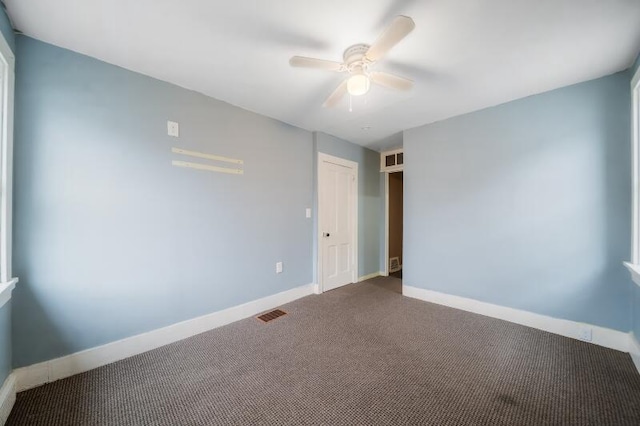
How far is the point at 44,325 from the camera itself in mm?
Result: 1740

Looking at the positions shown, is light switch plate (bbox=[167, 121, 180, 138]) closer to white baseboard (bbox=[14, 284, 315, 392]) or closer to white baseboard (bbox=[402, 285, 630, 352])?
white baseboard (bbox=[14, 284, 315, 392])

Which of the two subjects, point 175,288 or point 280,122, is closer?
point 175,288

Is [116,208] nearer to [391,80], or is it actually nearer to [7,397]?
[7,397]

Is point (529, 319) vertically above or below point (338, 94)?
below

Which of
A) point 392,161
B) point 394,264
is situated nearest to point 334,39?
point 392,161

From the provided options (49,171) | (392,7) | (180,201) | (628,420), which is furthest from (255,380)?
(392,7)

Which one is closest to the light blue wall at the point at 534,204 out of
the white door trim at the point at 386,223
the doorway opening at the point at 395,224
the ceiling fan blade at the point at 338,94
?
the white door trim at the point at 386,223

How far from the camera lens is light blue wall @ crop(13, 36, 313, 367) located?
5.62ft

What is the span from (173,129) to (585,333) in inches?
169

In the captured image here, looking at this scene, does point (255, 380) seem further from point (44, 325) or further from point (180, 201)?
point (180, 201)

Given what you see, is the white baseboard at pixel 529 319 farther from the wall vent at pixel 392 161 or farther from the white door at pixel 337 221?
the wall vent at pixel 392 161

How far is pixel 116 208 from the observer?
2.00 metres

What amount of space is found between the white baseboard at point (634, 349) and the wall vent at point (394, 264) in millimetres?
3144

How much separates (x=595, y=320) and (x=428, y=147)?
Answer: 2.42 m
